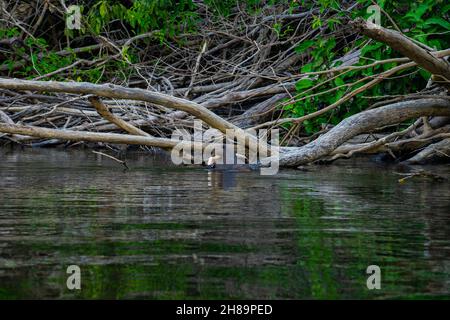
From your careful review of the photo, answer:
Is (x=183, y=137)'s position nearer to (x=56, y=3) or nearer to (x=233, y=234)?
(x=56, y=3)

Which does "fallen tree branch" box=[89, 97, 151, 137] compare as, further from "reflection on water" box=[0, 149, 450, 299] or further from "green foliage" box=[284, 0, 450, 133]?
"green foliage" box=[284, 0, 450, 133]

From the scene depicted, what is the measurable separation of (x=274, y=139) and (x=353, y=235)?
6.64m

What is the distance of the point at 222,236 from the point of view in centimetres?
489

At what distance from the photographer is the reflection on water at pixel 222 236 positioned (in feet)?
12.0

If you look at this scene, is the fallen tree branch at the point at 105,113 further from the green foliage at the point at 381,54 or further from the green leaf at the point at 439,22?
the green leaf at the point at 439,22

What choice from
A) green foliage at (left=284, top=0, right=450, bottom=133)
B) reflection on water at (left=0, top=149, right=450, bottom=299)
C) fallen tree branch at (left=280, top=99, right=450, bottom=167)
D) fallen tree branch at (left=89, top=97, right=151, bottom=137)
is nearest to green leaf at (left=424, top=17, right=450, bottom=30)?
green foliage at (left=284, top=0, right=450, bottom=133)

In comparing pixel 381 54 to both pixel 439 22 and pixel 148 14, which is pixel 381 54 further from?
pixel 148 14

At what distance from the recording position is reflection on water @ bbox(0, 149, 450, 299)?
365cm

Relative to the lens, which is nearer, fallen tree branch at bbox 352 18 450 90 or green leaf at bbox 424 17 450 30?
fallen tree branch at bbox 352 18 450 90

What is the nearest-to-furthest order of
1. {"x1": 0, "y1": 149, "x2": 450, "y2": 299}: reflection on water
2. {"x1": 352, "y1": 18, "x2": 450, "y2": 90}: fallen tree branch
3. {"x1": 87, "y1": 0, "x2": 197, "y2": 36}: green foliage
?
{"x1": 0, "y1": 149, "x2": 450, "y2": 299}: reflection on water → {"x1": 352, "y1": 18, "x2": 450, "y2": 90}: fallen tree branch → {"x1": 87, "y1": 0, "x2": 197, "y2": 36}: green foliage

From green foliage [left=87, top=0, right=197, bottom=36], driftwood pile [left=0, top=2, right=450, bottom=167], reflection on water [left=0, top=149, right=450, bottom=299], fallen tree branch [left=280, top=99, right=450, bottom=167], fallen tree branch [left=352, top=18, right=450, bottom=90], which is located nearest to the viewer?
reflection on water [left=0, top=149, right=450, bottom=299]

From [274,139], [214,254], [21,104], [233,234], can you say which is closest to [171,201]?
[233,234]

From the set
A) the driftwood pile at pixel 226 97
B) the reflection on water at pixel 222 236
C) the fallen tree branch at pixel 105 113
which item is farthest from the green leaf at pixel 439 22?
the fallen tree branch at pixel 105 113
